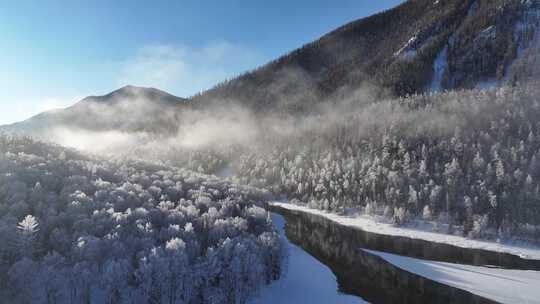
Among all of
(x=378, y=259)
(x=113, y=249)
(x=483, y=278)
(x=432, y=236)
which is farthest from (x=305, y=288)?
(x=432, y=236)

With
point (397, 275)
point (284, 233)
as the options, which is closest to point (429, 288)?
point (397, 275)

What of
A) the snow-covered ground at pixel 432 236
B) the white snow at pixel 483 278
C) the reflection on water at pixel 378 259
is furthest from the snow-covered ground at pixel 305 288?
the snow-covered ground at pixel 432 236

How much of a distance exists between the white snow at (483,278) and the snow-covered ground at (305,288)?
1968 centimetres

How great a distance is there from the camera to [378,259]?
74.5m

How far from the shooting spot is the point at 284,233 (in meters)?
96.6

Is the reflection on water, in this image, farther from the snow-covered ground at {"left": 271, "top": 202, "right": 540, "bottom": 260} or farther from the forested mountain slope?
the forested mountain slope

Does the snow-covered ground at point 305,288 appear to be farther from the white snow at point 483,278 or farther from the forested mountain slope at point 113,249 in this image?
the white snow at point 483,278

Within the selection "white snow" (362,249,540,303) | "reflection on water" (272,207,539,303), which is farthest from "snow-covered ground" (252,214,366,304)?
"white snow" (362,249,540,303)

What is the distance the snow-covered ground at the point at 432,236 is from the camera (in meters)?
87.0

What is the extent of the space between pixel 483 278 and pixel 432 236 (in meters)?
37.1

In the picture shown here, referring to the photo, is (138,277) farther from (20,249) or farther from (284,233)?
(284,233)

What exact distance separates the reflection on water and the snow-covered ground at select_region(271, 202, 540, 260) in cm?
446

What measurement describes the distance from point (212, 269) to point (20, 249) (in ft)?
81.9

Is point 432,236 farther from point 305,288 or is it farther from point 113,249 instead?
point 113,249
